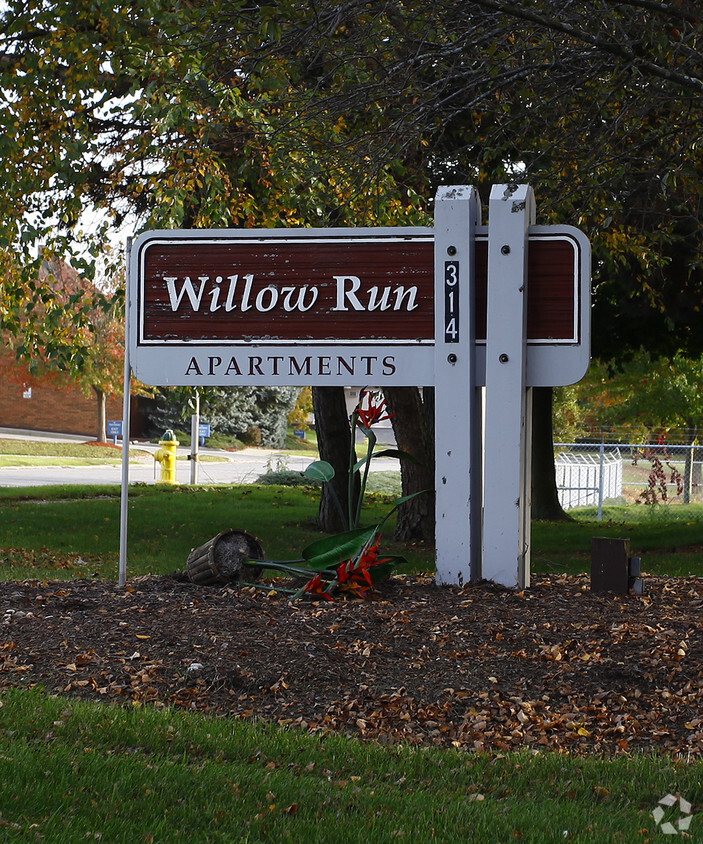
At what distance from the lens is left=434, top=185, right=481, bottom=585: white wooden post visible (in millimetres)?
6551

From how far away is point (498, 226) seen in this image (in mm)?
6535

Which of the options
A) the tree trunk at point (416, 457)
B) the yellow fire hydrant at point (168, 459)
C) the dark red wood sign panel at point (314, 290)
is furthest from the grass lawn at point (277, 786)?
the yellow fire hydrant at point (168, 459)

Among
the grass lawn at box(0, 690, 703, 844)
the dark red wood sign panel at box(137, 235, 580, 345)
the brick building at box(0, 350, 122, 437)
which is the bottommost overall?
the grass lawn at box(0, 690, 703, 844)

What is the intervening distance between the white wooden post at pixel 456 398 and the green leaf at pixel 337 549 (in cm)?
49

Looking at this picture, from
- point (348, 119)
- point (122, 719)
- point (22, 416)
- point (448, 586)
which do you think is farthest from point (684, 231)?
point (22, 416)

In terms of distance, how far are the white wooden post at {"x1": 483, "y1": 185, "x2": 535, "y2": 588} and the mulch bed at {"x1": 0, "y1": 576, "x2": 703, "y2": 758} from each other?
1.11ft

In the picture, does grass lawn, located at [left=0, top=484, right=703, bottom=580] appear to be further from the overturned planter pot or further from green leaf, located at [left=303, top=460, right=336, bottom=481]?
the overturned planter pot

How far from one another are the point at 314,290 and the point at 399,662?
2.79 meters

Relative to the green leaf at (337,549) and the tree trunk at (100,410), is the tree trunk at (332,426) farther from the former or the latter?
the tree trunk at (100,410)

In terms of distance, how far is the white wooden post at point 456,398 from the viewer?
6.55m

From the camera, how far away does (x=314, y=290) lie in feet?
22.5

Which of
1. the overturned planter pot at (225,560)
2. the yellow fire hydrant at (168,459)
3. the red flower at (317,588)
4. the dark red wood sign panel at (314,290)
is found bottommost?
the red flower at (317,588)

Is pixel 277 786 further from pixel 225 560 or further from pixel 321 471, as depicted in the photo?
pixel 321 471

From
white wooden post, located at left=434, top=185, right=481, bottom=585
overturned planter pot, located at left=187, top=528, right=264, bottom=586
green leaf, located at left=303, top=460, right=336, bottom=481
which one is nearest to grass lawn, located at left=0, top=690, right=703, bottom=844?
overturned planter pot, located at left=187, top=528, right=264, bottom=586
